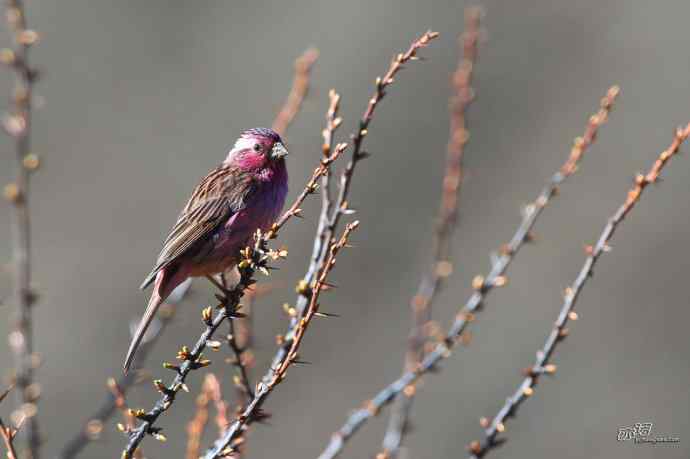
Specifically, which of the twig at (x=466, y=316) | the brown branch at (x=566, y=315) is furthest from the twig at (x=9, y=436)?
the brown branch at (x=566, y=315)

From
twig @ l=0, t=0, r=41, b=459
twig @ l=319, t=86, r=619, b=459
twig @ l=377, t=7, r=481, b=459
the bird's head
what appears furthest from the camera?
the bird's head

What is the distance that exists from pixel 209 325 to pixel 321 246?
69cm

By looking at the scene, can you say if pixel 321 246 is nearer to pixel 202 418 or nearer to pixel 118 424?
pixel 202 418

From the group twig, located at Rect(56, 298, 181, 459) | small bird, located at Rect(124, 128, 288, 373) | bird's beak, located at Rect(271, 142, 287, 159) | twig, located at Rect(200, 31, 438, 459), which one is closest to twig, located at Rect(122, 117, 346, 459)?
twig, located at Rect(200, 31, 438, 459)

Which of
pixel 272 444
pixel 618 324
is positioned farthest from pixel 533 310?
pixel 272 444

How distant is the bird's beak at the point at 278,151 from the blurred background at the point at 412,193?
223 inches

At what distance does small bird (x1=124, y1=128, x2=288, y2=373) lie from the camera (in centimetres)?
616

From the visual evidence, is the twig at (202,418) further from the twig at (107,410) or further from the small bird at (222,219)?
the small bird at (222,219)

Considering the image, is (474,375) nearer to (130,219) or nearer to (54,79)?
(130,219)

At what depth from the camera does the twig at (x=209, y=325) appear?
370cm

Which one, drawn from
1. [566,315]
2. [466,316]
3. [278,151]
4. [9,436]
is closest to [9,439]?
[9,436]

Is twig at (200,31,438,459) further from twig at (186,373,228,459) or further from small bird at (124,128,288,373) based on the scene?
small bird at (124,128,288,373)

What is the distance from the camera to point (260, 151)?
21.5 feet

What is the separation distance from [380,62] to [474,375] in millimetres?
6492
